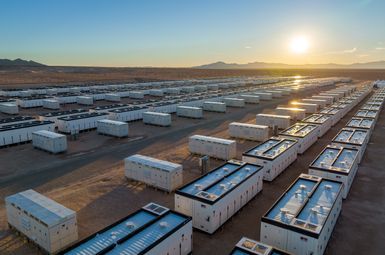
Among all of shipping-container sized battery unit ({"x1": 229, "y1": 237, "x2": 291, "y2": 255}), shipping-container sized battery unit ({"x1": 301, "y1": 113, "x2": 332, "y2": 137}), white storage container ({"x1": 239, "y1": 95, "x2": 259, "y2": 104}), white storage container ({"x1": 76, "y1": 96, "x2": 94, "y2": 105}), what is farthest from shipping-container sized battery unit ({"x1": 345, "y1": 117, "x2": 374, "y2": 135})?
white storage container ({"x1": 76, "y1": 96, "x2": 94, "y2": 105})

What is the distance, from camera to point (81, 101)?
305ft

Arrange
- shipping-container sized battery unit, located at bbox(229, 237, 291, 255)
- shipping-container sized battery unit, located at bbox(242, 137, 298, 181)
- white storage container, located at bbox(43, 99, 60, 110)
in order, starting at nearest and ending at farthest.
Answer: shipping-container sized battery unit, located at bbox(229, 237, 291, 255) < shipping-container sized battery unit, located at bbox(242, 137, 298, 181) < white storage container, located at bbox(43, 99, 60, 110)

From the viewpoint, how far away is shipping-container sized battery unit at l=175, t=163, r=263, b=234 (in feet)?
79.2

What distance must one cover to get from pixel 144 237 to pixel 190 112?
54.4 meters

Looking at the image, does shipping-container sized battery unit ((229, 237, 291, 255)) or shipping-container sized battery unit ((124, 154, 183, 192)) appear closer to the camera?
shipping-container sized battery unit ((229, 237, 291, 255))

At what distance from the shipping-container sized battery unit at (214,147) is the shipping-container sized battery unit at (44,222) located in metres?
23.0

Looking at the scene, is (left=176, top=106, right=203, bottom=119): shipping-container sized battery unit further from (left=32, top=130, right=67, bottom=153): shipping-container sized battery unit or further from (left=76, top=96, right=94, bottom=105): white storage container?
(left=32, top=130, right=67, bottom=153): shipping-container sized battery unit

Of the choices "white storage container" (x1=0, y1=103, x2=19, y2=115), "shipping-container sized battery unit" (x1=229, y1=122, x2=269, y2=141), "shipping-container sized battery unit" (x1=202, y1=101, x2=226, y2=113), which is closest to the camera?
"shipping-container sized battery unit" (x1=229, y1=122, x2=269, y2=141)

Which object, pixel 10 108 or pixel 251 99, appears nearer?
pixel 10 108

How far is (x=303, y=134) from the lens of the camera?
155ft

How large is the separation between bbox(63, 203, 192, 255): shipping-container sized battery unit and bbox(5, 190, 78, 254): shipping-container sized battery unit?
3.90 metres

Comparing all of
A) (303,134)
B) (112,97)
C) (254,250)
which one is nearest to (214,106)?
(112,97)

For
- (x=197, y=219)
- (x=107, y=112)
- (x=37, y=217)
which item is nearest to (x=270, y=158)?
(x=197, y=219)

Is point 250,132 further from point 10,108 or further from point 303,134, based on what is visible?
point 10,108
